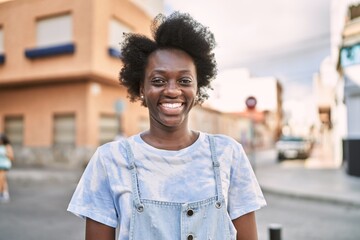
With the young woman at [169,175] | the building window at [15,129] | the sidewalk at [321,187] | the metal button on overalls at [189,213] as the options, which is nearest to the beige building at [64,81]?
the building window at [15,129]

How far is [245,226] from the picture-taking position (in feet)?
4.42

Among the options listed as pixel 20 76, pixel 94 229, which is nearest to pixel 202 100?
pixel 94 229

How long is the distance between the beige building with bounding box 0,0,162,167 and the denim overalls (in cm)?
1088

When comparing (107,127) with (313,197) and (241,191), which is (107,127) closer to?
(313,197)

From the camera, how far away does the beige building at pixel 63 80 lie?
12.5 meters

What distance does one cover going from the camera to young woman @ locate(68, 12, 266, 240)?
1.21m

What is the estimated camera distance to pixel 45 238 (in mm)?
4363

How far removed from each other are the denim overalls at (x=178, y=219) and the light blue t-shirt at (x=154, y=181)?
20 mm

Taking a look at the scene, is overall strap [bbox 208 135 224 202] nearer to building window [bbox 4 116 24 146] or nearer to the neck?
the neck

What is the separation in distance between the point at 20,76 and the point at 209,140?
45.0ft

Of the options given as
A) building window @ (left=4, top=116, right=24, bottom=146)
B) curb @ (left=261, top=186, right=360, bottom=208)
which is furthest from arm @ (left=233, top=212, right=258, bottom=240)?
building window @ (left=4, top=116, right=24, bottom=146)

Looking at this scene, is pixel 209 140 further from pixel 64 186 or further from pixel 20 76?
pixel 20 76

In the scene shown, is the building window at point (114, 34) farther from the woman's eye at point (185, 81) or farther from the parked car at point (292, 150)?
the woman's eye at point (185, 81)

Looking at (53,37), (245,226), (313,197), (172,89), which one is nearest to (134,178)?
(172,89)
